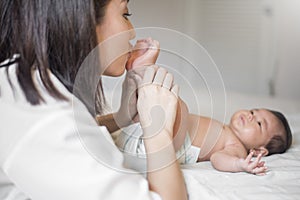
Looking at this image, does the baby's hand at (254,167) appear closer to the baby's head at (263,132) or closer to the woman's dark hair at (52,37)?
the baby's head at (263,132)

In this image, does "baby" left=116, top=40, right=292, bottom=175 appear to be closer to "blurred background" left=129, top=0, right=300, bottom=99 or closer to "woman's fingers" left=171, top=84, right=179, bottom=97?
"woman's fingers" left=171, top=84, right=179, bottom=97

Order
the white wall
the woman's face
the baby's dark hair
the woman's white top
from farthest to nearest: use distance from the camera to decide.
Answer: the white wall → the baby's dark hair → the woman's face → the woman's white top

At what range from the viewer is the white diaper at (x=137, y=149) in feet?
2.67

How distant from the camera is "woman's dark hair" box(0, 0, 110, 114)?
0.64 meters

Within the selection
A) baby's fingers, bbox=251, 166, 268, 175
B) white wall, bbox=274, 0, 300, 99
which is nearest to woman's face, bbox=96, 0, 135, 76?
baby's fingers, bbox=251, 166, 268, 175

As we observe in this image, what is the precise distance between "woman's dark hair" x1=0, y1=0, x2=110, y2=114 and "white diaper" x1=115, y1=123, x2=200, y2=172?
0.78ft

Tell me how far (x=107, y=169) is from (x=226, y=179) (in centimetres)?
36

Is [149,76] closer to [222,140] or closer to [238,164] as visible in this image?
[238,164]

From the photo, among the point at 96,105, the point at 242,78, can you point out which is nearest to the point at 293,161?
the point at 96,105

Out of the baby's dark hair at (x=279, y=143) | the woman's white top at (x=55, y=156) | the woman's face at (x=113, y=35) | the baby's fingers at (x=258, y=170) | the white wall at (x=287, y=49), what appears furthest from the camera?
the white wall at (x=287, y=49)

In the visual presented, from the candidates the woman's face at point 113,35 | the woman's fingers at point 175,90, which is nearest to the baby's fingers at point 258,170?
the woman's fingers at point 175,90

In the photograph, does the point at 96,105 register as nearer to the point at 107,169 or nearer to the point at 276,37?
the point at 107,169

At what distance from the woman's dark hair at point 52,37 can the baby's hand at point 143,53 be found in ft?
0.76

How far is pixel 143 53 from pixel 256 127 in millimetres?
506
